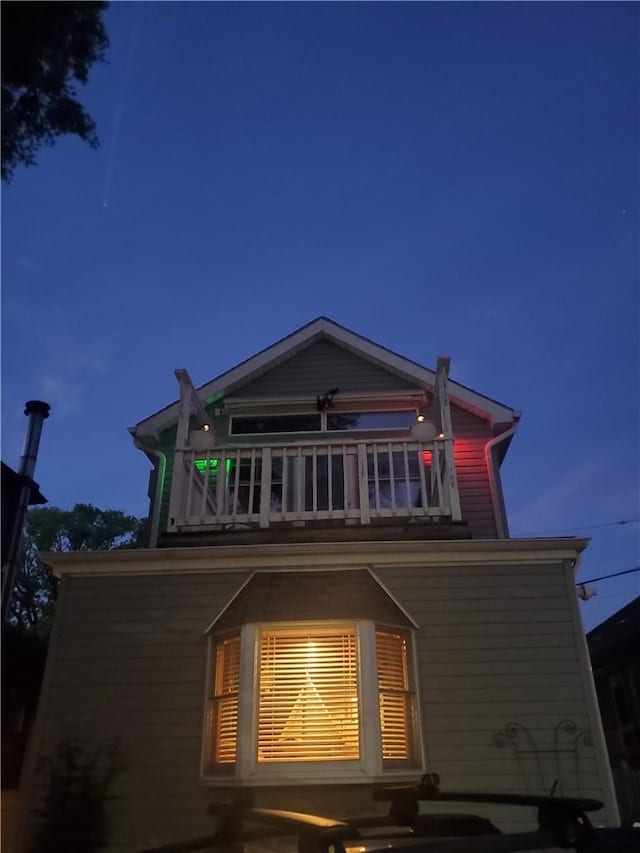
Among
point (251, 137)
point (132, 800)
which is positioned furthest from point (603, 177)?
point (132, 800)

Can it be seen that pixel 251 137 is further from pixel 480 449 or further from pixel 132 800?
pixel 132 800

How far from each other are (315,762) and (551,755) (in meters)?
1.97

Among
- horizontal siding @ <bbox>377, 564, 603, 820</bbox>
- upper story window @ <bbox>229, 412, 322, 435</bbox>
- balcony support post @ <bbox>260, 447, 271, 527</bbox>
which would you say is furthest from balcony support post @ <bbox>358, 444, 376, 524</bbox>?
upper story window @ <bbox>229, 412, 322, 435</bbox>

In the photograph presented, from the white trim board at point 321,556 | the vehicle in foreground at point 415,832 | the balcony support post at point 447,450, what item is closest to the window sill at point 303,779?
the white trim board at point 321,556

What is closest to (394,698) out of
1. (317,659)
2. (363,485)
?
(317,659)

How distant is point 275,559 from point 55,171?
3.90 m

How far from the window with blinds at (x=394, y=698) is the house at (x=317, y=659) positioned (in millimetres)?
16

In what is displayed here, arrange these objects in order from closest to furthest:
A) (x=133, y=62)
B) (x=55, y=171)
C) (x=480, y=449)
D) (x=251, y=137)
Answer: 1. (x=55, y=171)
2. (x=133, y=62)
3. (x=251, y=137)
4. (x=480, y=449)

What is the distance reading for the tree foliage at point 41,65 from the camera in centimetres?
254

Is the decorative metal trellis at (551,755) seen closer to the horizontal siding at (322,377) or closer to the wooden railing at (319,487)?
the wooden railing at (319,487)

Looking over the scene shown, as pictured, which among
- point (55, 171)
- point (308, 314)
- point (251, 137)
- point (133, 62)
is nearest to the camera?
point (55, 171)

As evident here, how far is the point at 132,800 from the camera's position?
5004mm

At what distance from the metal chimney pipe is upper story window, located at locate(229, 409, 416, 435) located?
4.47 m

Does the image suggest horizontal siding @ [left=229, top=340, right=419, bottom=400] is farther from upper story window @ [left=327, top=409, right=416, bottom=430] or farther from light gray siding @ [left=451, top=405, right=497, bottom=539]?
light gray siding @ [left=451, top=405, right=497, bottom=539]
